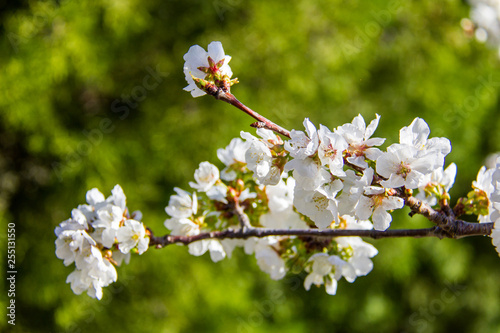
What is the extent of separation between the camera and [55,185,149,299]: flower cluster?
24.2 inches

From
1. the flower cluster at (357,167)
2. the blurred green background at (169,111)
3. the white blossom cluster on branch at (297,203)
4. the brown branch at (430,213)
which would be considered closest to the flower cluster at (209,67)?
the white blossom cluster on branch at (297,203)

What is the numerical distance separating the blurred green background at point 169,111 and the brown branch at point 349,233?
0.89m

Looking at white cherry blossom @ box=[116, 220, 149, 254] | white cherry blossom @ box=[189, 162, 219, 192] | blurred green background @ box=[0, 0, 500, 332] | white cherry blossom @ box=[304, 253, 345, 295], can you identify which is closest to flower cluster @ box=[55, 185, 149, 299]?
white cherry blossom @ box=[116, 220, 149, 254]

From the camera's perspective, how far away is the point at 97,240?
2.08 ft

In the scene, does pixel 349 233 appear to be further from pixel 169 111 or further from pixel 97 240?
pixel 169 111

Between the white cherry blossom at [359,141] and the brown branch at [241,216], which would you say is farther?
the brown branch at [241,216]

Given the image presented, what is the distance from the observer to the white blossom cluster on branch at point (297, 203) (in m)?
0.48

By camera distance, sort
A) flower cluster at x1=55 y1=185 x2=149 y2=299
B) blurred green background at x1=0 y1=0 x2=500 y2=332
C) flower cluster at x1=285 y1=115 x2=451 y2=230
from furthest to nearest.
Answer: blurred green background at x1=0 y1=0 x2=500 y2=332, flower cluster at x1=55 y1=185 x2=149 y2=299, flower cluster at x1=285 y1=115 x2=451 y2=230

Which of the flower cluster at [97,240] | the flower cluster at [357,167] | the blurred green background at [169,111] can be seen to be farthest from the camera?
the blurred green background at [169,111]

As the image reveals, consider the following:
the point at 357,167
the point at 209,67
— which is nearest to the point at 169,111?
the point at 209,67

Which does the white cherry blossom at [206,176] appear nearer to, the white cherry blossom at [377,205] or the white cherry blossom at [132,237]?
the white cherry blossom at [132,237]

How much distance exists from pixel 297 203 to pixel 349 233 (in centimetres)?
11

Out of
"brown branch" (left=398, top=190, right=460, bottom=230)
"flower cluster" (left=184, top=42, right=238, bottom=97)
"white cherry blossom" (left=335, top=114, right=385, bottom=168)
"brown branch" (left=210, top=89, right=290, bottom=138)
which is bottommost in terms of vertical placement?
"brown branch" (left=398, top=190, right=460, bottom=230)

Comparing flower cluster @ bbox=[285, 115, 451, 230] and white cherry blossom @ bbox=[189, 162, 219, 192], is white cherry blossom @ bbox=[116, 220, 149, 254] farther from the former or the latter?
flower cluster @ bbox=[285, 115, 451, 230]
